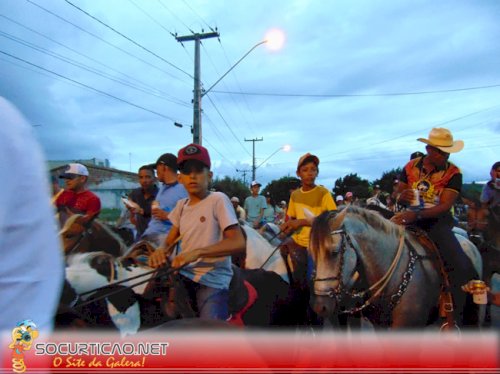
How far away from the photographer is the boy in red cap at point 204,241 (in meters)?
2.92

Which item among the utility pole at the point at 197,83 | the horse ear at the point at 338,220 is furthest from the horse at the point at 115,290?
the utility pole at the point at 197,83

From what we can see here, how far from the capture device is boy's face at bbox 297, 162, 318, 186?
497 centimetres

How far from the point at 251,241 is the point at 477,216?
339 centimetres

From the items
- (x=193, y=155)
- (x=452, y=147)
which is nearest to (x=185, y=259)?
(x=193, y=155)

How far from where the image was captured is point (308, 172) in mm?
4973

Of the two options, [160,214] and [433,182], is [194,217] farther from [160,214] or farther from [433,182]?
[433,182]

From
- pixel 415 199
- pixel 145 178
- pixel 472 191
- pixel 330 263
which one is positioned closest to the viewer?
pixel 330 263

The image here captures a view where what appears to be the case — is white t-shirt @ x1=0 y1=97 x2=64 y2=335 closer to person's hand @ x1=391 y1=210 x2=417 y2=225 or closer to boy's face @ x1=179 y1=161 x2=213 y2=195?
boy's face @ x1=179 y1=161 x2=213 y2=195

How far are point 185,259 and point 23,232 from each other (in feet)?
6.50

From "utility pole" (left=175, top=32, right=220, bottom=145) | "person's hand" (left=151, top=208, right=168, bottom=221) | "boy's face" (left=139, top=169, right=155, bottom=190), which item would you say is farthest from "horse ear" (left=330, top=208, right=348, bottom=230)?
"utility pole" (left=175, top=32, right=220, bottom=145)

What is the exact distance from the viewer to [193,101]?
1617 centimetres

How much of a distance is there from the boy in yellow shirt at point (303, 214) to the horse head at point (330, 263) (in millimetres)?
766

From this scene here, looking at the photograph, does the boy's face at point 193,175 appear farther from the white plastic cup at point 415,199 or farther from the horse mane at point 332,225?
the white plastic cup at point 415,199

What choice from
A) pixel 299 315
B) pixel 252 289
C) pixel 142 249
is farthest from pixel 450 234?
pixel 142 249
